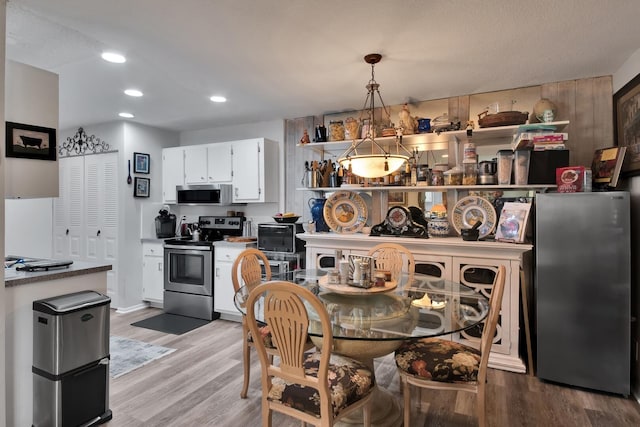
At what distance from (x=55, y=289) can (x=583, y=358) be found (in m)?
3.59

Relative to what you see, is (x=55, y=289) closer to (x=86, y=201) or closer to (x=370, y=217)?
(x=370, y=217)

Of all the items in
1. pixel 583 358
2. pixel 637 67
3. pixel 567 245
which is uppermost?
pixel 637 67

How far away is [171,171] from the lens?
4.90m

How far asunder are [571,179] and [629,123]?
1.90 feet

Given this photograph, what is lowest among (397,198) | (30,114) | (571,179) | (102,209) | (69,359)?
(69,359)

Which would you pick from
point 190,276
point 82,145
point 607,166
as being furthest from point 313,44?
point 82,145

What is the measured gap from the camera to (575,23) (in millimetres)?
2146

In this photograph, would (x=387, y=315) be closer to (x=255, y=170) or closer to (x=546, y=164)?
(x=546, y=164)

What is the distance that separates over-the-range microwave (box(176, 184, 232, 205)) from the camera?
14.7 ft

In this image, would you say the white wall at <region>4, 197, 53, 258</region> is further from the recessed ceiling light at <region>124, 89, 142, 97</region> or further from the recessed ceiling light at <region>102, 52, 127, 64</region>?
the recessed ceiling light at <region>102, 52, 127, 64</region>

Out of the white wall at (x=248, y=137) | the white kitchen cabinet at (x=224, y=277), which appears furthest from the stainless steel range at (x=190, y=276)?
the white wall at (x=248, y=137)

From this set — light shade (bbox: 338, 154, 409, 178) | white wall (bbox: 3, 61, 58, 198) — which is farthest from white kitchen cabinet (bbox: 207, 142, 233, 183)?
light shade (bbox: 338, 154, 409, 178)

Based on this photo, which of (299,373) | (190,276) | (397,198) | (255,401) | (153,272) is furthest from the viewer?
(153,272)

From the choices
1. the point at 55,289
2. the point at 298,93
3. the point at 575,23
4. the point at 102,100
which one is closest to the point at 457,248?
the point at 575,23
